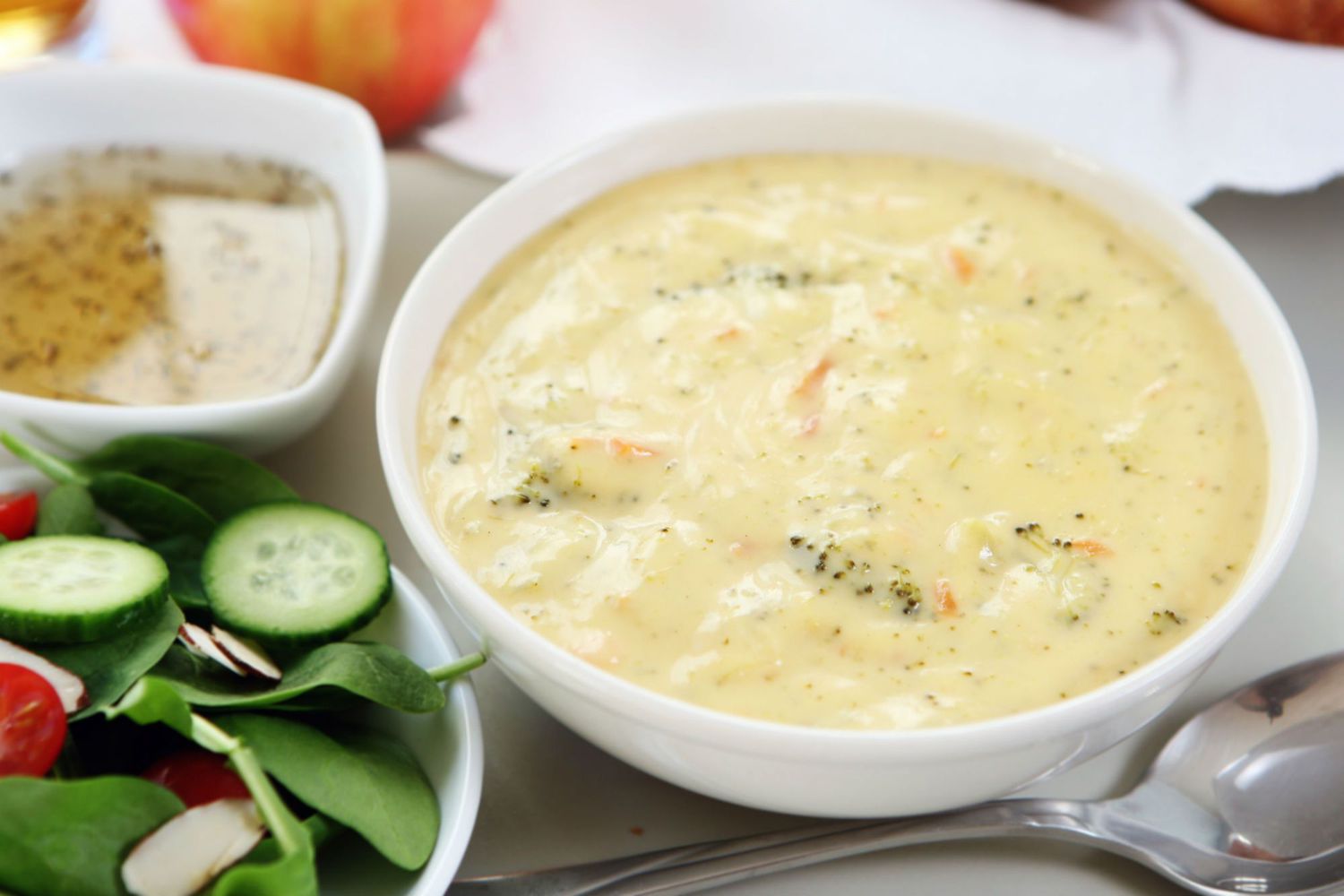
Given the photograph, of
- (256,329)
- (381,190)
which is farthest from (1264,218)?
(256,329)

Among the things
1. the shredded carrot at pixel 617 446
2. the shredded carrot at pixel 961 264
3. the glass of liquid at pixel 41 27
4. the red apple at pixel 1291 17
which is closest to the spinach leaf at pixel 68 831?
the shredded carrot at pixel 617 446

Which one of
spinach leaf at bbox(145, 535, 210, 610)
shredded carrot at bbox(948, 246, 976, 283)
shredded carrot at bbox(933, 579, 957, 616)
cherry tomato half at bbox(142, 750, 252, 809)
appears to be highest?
shredded carrot at bbox(948, 246, 976, 283)

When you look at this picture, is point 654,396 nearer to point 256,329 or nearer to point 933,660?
point 933,660

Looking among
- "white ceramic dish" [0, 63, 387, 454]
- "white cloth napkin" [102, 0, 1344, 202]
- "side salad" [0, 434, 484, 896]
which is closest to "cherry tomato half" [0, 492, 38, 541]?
"side salad" [0, 434, 484, 896]

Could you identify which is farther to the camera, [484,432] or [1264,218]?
[1264,218]

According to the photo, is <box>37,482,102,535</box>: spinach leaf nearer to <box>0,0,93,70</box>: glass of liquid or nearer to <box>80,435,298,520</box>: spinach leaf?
<box>80,435,298,520</box>: spinach leaf

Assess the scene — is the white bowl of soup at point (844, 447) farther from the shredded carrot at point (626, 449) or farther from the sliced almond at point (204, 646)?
the sliced almond at point (204, 646)

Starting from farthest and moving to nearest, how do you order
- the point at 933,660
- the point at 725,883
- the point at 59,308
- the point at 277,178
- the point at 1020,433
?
the point at 277,178 < the point at 59,308 < the point at 1020,433 < the point at 725,883 < the point at 933,660
